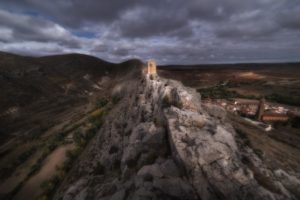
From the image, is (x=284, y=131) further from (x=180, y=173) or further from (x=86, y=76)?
(x=86, y=76)

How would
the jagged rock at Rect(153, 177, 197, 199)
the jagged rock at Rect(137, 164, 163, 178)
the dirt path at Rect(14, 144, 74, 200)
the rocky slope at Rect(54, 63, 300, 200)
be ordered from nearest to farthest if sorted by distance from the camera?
the rocky slope at Rect(54, 63, 300, 200), the jagged rock at Rect(153, 177, 197, 199), the jagged rock at Rect(137, 164, 163, 178), the dirt path at Rect(14, 144, 74, 200)

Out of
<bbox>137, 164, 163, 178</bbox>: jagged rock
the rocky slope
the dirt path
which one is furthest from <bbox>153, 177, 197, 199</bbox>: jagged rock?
the dirt path

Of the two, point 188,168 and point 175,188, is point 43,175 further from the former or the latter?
point 188,168

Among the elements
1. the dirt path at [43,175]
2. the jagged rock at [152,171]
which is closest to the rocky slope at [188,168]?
the jagged rock at [152,171]

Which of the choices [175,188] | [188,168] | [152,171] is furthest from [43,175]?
[188,168]

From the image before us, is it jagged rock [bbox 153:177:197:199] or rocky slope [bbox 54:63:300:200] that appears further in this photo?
jagged rock [bbox 153:177:197:199]

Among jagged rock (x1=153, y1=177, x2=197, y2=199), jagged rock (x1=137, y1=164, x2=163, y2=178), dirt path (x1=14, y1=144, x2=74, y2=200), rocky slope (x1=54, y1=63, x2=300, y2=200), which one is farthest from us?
dirt path (x1=14, y1=144, x2=74, y2=200)

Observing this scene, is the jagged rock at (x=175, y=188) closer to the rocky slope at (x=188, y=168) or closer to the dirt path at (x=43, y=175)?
the rocky slope at (x=188, y=168)

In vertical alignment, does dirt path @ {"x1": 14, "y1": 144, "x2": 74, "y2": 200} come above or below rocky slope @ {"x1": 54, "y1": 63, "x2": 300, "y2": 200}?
below

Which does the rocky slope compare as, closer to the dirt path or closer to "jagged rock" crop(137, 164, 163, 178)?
"jagged rock" crop(137, 164, 163, 178)
